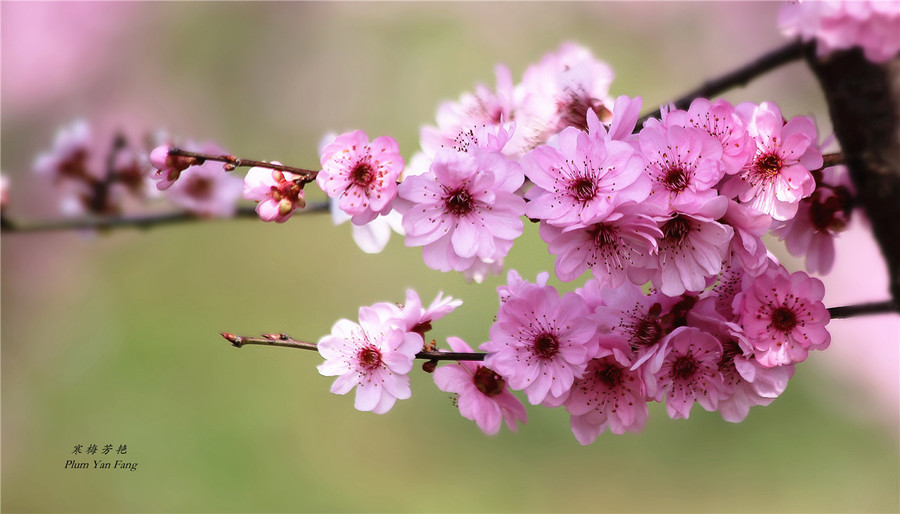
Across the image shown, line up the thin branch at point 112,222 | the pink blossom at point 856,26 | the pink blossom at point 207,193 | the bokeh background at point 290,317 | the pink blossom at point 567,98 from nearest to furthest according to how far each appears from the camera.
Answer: the pink blossom at point 856,26 < the pink blossom at point 567,98 < the thin branch at point 112,222 < the pink blossom at point 207,193 < the bokeh background at point 290,317

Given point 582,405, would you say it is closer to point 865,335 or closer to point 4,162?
point 865,335

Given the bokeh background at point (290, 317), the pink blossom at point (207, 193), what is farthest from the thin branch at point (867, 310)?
the bokeh background at point (290, 317)

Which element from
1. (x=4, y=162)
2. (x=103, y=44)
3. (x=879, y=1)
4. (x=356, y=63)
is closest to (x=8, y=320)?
(x=4, y=162)

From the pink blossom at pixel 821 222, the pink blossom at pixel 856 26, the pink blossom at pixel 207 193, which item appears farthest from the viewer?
the pink blossom at pixel 207 193

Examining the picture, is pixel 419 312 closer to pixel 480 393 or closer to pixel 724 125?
pixel 480 393

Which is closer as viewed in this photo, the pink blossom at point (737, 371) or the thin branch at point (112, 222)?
the pink blossom at point (737, 371)

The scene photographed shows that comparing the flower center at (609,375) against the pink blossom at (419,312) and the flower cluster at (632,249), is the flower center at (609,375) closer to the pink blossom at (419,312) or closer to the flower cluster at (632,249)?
the flower cluster at (632,249)

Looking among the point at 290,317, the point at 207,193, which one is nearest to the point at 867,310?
the point at 207,193
